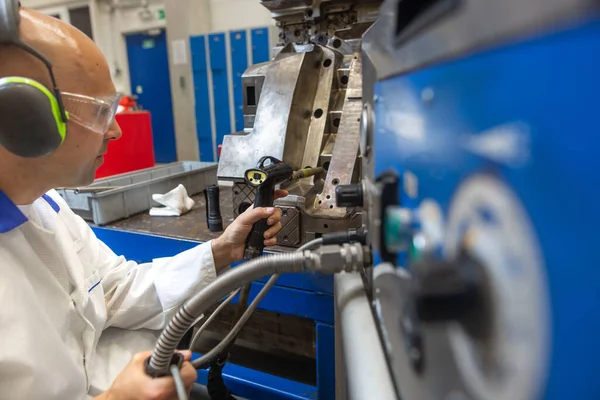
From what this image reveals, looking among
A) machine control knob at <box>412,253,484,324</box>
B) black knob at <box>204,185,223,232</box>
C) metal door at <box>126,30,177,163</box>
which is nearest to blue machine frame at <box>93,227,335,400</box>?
black knob at <box>204,185,223,232</box>

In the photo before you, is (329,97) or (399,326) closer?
(399,326)

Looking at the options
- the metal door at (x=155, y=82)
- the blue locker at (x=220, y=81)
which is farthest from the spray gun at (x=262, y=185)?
the metal door at (x=155, y=82)

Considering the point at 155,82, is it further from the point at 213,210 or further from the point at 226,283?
the point at 226,283

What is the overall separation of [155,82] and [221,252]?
13.6 feet

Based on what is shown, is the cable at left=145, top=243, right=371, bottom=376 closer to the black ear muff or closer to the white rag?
the black ear muff

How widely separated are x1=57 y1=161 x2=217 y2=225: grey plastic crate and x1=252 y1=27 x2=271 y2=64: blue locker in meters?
1.87

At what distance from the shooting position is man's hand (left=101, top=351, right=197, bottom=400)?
Answer: 1.87 ft

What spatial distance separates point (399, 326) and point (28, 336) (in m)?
0.63

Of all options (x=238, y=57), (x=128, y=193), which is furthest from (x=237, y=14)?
(x=128, y=193)

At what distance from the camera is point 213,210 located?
1.26 meters

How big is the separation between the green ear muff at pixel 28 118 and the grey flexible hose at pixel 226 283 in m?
0.36

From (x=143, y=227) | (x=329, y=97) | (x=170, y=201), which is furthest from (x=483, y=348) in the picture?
(x=170, y=201)

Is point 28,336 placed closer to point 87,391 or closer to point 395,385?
point 87,391

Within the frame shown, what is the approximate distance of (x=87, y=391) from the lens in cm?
81
